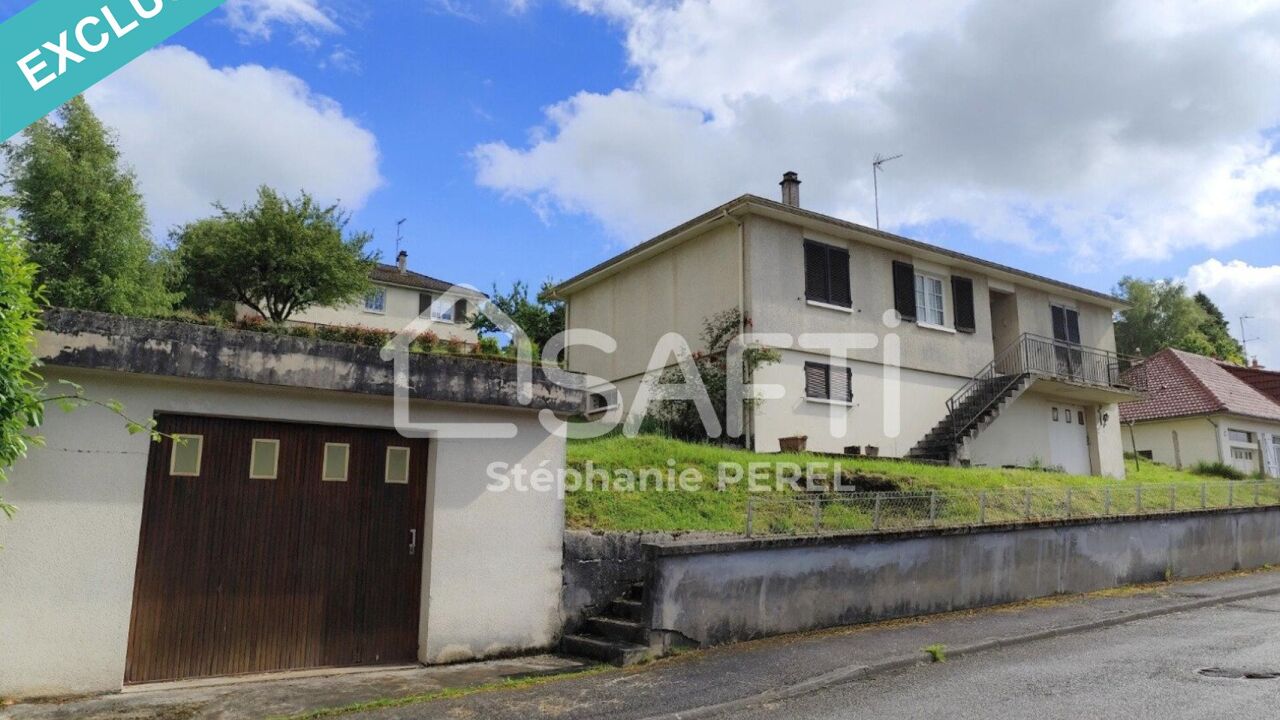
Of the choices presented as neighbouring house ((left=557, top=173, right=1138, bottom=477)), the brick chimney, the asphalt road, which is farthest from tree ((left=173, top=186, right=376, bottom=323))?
the asphalt road

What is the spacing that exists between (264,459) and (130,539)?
1.14 metres

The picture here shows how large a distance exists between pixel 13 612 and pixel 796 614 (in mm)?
6765

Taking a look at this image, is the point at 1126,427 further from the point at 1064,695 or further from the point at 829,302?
the point at 1064,695

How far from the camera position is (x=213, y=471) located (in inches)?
269

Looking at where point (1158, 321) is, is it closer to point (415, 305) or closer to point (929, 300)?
point (929, 300)

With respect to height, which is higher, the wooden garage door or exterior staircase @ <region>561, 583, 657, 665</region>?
the wooden garage door

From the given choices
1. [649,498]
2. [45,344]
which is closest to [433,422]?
[45,344]

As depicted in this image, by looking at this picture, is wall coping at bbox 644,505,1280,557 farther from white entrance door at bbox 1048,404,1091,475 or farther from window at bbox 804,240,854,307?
white entrance door at bbox 1048,404,1091,475

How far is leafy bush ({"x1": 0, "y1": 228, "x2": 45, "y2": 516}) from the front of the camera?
4.91 metres

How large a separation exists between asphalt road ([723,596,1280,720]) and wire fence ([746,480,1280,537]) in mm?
1930

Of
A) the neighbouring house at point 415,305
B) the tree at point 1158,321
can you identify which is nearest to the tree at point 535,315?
the neighbouring house at point 415,305

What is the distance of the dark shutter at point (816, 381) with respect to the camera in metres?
17.7

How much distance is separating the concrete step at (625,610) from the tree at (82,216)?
1989cm

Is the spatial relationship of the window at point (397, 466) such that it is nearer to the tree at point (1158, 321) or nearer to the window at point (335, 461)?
the window at point (335, 461)
